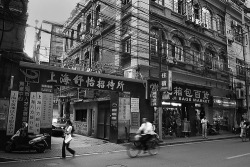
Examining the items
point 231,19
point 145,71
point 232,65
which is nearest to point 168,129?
point 145,71

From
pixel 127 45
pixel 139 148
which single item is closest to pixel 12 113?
pixel 139 148

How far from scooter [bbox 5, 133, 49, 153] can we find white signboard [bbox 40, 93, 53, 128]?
3.47 ft

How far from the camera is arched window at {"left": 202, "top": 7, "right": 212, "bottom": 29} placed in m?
23.3

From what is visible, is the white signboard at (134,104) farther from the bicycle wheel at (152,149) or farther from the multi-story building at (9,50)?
the multi-story building at (9,50)

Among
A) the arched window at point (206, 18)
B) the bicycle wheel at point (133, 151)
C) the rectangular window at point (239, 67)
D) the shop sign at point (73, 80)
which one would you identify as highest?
the arched window at point (206, 18)

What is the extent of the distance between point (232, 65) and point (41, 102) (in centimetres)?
2145

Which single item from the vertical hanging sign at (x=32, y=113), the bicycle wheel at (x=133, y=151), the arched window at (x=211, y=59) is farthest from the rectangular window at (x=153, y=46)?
the vertical hanging sign at (x=32, y=113)

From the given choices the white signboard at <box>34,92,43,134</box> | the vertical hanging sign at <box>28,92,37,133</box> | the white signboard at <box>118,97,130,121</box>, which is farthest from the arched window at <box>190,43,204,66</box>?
the vertical hanging sign at <box>28,92,37,133</box>

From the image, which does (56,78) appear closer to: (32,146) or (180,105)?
(32,146)

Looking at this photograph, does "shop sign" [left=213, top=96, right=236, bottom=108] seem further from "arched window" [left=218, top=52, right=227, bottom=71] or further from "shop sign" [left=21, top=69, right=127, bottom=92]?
"shop sign" [left=21, top=69, right=127, bottom=92]

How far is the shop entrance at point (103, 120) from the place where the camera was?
704 inches

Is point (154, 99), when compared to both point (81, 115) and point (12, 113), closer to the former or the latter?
point (12, 113)

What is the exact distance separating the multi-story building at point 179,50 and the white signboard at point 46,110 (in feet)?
12.7

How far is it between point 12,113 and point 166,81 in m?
9.71
